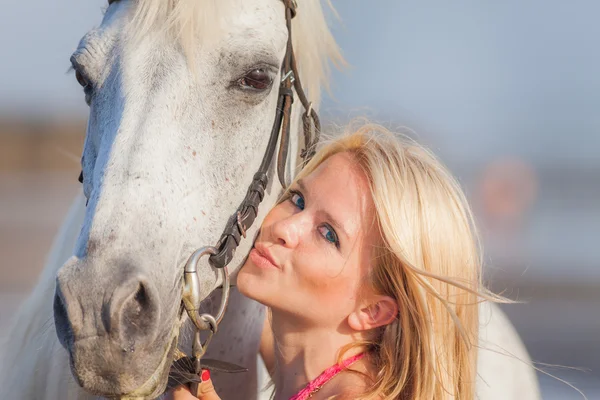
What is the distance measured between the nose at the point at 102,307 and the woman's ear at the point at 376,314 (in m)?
0.64

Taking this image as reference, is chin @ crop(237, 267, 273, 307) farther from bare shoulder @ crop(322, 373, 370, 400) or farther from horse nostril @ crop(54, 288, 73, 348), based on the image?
horse nostril @ crop(54, 288, 73, 348)

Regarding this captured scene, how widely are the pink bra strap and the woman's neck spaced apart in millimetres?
24

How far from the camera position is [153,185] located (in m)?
1.78

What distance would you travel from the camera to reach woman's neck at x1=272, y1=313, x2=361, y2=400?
2.06 m

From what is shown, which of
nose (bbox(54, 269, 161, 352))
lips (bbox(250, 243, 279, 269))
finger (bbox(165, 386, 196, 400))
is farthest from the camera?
lips (bbox(250, 243, 279, 269))

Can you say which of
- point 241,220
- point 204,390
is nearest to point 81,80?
point 241,220

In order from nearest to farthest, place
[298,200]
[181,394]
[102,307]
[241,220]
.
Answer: [102,307] → [181,394] → [241,220] → [298,200]

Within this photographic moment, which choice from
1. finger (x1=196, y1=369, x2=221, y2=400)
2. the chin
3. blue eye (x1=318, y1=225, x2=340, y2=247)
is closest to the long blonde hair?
blue eye (x1=318, y1=225, x2=340, y2=247)

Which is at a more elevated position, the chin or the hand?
the chin

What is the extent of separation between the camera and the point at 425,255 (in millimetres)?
2064

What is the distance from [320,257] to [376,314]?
235 mm

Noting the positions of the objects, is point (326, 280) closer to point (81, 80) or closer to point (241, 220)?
point (241, 220)

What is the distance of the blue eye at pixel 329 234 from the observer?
2.04 metres

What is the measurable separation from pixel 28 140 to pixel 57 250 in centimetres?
1657
